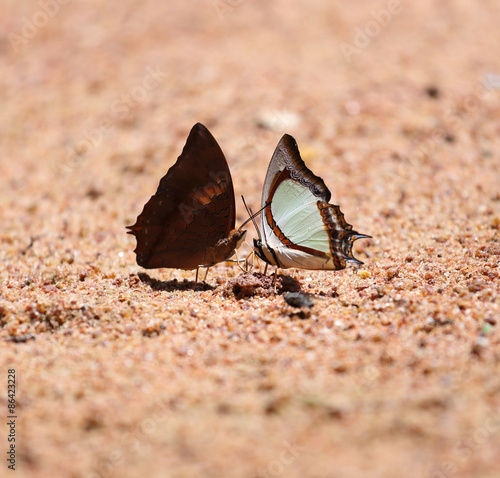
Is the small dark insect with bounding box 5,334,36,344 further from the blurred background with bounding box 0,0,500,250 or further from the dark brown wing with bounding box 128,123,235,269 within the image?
the blurred background with bounding box 0,0,500,250

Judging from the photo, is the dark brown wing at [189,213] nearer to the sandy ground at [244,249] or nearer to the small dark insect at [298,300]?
the sandy ground at [244,249]

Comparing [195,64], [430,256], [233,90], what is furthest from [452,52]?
[430,256]

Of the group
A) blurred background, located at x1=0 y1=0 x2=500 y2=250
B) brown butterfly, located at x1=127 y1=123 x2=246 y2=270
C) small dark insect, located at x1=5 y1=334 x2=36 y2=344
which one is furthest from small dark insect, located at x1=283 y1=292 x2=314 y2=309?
blurred background, located at x1=0 y1=0 x2=500 y2=250

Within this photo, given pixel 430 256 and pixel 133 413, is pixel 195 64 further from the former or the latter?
pixel 133 413

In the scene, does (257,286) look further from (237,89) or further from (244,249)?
(237,89)

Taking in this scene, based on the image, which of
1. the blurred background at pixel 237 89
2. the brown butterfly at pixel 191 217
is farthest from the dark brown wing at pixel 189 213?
the blurred background at pixel 237 89

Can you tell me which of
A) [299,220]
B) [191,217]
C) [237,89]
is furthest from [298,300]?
[237,89]
